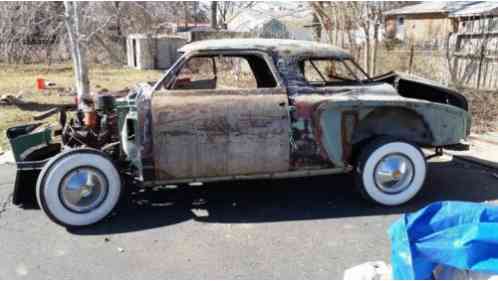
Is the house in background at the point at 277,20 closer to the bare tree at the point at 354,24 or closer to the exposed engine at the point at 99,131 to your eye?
the bare tree at the point at 354,24

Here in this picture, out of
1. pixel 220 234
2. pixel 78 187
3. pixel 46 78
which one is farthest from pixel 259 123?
pixel 46 78

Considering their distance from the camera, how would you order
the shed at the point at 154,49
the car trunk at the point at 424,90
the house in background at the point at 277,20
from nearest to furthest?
1. the car trunk at the point at 424,90
2. the house in background at the point at 277,20
3. the shed at the point at 154,49

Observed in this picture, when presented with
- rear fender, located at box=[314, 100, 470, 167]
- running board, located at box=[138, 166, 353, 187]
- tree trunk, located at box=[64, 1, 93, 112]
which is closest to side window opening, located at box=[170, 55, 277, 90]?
rear fender, located at box=[314, 100, 470, 167]

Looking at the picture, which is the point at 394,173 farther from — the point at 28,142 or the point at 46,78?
the point at 46,78

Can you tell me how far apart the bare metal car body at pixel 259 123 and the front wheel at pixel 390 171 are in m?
0.21

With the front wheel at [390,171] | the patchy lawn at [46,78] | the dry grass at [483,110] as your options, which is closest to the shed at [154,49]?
the patchy lawn at [46,78]

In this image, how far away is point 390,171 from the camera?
15.3 ft

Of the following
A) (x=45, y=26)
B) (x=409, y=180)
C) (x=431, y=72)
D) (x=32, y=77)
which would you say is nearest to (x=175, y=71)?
(x=409, y=180)

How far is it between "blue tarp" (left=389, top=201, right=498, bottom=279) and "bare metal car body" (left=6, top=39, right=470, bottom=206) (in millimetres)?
1661

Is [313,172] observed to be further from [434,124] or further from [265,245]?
[434,124]

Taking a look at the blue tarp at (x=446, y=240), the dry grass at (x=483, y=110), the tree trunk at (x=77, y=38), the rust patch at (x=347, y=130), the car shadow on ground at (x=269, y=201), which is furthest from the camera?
the tree trunk at (x=77, y=38)

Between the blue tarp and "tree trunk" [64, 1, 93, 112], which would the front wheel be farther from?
"tree trunk" [64, 1, 93, 112]

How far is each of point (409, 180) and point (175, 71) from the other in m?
2.76

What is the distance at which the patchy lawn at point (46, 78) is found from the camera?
8.95 metres
